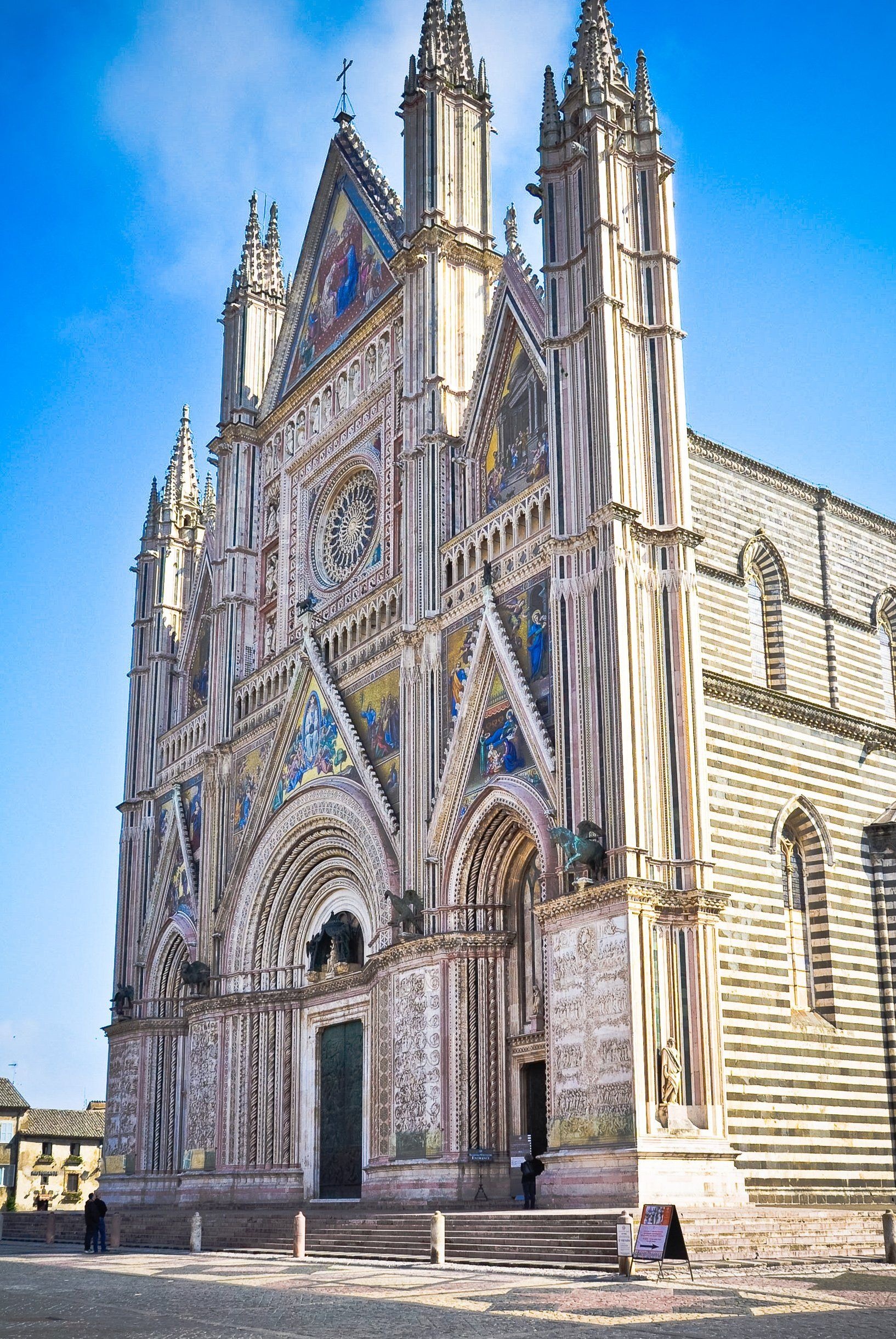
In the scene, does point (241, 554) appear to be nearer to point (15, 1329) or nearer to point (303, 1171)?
point (303, 1171)

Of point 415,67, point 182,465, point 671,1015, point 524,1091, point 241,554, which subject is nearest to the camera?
point 671,1015

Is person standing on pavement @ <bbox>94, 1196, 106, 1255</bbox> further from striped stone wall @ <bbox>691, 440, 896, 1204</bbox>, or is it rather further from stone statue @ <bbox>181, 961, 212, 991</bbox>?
striped stone wall @ <bbox>691, 440, 896, 1204</bbox>

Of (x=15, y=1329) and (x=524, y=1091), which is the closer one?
(x=15, y=1329)

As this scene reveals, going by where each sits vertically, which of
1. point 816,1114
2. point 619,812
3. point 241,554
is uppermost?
point 241,554

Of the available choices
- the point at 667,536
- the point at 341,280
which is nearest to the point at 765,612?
the point at 667,536

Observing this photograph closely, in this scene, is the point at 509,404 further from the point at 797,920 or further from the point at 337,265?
the point at 797,920

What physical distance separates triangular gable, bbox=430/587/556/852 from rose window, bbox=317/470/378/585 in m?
7.66

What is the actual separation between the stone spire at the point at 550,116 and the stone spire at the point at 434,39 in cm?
597

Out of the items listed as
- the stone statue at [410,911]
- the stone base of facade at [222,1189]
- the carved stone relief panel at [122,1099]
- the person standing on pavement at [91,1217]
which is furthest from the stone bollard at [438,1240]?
the carved stone relief panel at [122,1099]

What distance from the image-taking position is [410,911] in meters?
27.9

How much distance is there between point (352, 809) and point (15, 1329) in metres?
19.3

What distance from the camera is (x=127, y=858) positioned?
1695 inches

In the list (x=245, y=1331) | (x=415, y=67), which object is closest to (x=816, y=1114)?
(x=245, y=1331)

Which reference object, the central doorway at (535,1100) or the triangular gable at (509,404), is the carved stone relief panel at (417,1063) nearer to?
the central doorway at (535,1100)
